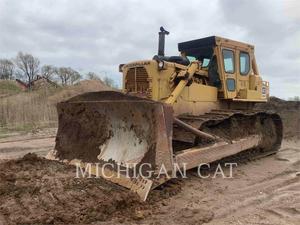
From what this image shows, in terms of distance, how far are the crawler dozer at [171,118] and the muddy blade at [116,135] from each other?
0.01m

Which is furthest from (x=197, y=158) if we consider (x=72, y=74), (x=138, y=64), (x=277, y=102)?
(x=72, y=74)

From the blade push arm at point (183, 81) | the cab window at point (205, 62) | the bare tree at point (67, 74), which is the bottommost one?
the blade push arm at point (183, 81)

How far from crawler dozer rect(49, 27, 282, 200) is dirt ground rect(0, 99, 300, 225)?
0.33m

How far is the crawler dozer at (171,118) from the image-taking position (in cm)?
570

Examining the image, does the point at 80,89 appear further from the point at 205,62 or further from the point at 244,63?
the point at 205,62

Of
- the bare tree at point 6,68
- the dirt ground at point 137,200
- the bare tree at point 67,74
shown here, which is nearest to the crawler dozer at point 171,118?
the dirt ground at point 137,200

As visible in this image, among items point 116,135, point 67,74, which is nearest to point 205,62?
point 116,135

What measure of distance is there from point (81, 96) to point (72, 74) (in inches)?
1219

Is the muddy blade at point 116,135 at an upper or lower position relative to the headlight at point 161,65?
lower

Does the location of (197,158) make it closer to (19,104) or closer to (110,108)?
(110,108)

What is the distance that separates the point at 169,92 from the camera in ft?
24.6

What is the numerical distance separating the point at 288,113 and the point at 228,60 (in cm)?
862

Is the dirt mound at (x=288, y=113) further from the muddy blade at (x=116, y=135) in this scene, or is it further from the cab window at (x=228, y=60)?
the muddy blade at (x=116, y=135)

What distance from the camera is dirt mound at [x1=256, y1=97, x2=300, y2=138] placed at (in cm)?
1347
